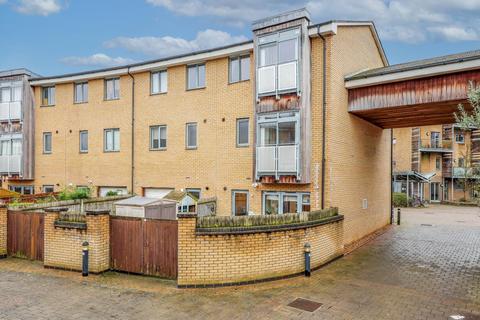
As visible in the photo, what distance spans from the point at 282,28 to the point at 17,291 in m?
11.1

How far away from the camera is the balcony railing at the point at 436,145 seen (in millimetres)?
35688

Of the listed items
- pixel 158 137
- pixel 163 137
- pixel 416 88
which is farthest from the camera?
pixel 158 137

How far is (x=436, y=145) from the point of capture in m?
36.4

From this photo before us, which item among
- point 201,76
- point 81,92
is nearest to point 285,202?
point 201,76

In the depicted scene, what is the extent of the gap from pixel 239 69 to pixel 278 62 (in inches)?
94.3

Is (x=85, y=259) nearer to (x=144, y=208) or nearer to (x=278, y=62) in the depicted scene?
(x=144, y=208)

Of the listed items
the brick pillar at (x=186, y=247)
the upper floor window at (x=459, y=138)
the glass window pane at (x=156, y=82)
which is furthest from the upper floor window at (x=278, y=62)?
the upper floor window at (x=459, y=138)

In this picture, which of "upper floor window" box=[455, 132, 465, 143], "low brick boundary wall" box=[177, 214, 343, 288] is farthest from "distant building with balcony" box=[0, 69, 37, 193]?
"upper floor window" box=[455, 132, 465, 143]

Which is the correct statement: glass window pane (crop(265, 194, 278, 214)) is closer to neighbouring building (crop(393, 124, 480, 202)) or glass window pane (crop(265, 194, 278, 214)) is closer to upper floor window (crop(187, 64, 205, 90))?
upper floor window (crop(187, 64, 205, 90))

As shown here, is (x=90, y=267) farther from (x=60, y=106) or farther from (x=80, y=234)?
(x=60, y=106)

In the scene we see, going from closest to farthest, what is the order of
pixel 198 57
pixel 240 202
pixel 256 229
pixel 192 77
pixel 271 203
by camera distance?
pixel 256 229 → pixel 271 203 → pixel 240 202 → pixel 198 57 → pixel 192 77

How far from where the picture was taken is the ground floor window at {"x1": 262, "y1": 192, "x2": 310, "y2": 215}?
1259 centimetres

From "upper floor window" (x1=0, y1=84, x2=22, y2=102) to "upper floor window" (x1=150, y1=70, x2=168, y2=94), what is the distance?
9012 millimetres

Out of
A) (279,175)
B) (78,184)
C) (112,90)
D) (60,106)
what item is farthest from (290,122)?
(60,106)
